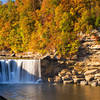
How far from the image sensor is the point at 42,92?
2975cm

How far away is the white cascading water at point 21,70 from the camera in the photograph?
40.7m

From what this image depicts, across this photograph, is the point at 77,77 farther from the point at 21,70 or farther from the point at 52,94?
the point at 52,94

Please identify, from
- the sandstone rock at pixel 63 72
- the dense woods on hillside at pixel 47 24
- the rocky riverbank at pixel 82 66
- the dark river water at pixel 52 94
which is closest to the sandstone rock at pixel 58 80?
the rocky riverbank at pixel 82 66

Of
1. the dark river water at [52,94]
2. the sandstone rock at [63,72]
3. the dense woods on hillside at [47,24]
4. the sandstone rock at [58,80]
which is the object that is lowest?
the dark river water at [52,94]

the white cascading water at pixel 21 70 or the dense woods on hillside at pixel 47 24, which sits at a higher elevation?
the dense woods on hillside at pixel 47 24

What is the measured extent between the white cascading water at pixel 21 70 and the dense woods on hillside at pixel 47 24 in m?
5.57

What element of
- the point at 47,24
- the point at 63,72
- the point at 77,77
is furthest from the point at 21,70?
the point at 47,24

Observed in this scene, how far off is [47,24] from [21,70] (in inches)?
613

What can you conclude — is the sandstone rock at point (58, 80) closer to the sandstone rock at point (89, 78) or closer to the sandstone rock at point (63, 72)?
the sandstone rock at point (63, 72)

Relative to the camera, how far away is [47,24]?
53094mm

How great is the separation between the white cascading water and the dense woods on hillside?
557 centimetres

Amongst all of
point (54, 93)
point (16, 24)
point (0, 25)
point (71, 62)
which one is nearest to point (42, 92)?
point (54, 93)

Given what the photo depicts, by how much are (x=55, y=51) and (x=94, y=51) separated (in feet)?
23.8

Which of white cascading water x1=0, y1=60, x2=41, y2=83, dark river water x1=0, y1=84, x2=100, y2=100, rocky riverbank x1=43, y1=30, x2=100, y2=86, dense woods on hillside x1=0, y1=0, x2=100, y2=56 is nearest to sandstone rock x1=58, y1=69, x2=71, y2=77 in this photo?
rocky riverbank x1=43, y1=30, x2=100, y2=86
